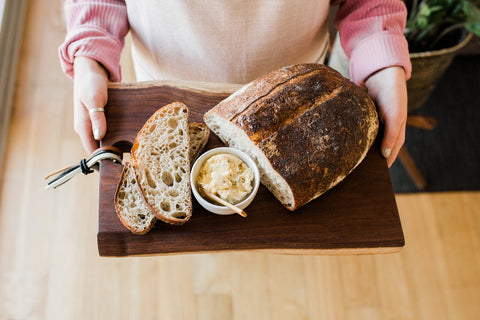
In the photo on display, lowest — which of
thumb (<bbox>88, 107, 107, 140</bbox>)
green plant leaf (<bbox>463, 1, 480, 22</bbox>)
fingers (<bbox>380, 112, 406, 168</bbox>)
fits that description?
fingers (<bbox>380, 112, 406, 168</bbox>)

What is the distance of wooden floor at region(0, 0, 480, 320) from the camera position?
1.61 m

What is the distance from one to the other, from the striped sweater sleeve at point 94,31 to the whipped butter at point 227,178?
0.42m

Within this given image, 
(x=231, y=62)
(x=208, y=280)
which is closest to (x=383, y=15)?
(x=231, y=62)

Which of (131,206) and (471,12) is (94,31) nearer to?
(131,206)

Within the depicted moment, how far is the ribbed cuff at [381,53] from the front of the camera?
3.17ft

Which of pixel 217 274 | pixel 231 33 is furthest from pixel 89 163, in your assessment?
pixel 217 274

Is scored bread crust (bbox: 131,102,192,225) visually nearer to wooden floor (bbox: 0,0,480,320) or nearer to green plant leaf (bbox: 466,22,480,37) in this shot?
wooden floor (bbox: 0,0,480,320)

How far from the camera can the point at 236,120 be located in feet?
2.78

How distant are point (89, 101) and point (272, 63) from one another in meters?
0.50

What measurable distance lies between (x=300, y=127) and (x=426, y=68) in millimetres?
868

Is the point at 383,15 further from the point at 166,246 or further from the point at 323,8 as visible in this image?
the point at 166,246

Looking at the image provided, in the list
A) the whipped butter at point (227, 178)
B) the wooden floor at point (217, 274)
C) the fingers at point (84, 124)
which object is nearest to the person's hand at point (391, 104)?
the whipped butter at point (227, 178)

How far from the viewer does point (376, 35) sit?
97cm

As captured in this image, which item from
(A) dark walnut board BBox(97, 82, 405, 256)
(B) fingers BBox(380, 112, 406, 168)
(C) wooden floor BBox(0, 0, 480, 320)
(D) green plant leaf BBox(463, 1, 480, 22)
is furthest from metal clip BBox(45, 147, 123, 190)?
(D) green plant leaf BBox(463, 1, 480, 22)
